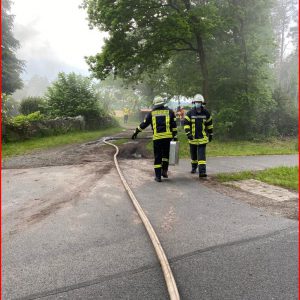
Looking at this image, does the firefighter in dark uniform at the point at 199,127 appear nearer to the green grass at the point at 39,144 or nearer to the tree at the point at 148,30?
the green grass at the point at 39,144

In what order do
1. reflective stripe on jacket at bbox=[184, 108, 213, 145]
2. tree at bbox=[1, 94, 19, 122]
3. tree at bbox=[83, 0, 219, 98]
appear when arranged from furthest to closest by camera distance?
tree at bbox=[1, 94, 19, 122]
tree at bbox=[83, 0, 219, 98]
reflective stripe on jacket at bbox=[184, 108, 213, 145]

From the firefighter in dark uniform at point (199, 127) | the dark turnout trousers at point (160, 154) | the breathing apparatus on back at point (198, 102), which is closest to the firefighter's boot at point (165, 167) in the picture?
the dark turnout trousers at point (160, 154)

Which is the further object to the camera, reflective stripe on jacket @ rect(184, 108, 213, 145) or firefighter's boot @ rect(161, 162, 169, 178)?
reflective stripe on jacket @ rect(184, 108, 213, 145)

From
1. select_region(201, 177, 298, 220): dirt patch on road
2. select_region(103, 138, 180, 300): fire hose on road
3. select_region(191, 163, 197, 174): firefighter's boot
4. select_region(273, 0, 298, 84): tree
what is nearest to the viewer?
select_region(103, 138, 180, 300): fire hose on road

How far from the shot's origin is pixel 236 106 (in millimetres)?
16406

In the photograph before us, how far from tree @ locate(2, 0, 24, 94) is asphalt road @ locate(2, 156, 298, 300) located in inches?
1018

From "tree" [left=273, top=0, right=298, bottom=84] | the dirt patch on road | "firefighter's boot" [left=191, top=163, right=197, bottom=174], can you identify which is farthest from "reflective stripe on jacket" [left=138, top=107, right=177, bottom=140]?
"tree" [left=273, top=0, right=298, bottom=84]

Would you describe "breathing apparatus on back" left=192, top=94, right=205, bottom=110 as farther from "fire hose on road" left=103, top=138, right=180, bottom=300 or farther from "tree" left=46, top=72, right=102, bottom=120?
"tree" left=46, top=72, right=102, bottom=120

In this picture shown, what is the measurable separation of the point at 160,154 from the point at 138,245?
389 cm

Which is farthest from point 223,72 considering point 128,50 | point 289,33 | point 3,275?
point 289,33

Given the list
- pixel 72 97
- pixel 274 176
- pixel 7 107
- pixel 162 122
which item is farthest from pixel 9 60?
pixel 274 176

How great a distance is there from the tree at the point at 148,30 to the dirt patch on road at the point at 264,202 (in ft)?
30.9

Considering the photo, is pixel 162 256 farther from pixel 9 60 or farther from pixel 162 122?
pixel 9 60

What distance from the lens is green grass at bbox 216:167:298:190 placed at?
716cm
